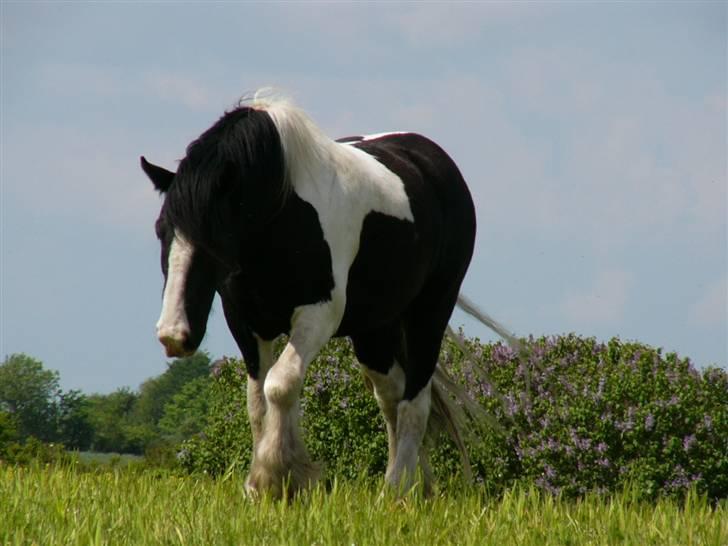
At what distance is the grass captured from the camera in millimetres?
5020

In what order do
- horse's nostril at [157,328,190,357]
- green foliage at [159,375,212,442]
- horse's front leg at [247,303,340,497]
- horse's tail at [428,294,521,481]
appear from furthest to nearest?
1. green foliage at [159,375,212,442]
2. horse's tail at [428,294,521,481]
3. horse's front leg at [247,303,340,497]
4. horse's nostril at [157,328,190,357]

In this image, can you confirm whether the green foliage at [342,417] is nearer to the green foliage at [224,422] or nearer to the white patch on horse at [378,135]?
the green foliage at [224,422]

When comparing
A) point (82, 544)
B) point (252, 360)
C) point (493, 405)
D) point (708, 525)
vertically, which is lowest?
point (82, 544)

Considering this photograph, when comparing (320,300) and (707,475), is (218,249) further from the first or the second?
(707,475)

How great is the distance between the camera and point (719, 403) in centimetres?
1031

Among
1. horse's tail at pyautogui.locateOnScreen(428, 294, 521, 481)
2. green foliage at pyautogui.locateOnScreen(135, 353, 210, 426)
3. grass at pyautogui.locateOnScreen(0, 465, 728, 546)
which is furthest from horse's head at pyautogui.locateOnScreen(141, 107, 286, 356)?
green foliage at pyautogui.locateOnScreen(135, 353, 210, 426)

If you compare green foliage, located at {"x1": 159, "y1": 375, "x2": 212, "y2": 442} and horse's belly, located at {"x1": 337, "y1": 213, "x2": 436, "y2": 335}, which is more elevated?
green foliage, located at {"x1": 159, "y1": 375, "x2": 212, "y2": 442}

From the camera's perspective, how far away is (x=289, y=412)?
224 inches

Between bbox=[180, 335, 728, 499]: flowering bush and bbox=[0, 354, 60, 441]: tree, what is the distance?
8.42 meters

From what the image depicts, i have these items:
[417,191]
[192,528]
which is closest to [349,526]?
[192,528]

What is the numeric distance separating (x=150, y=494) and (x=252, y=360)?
962 millimetres

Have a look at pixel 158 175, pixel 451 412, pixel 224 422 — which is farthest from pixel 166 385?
pixel 158 175

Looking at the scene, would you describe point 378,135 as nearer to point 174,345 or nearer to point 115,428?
point 174,345

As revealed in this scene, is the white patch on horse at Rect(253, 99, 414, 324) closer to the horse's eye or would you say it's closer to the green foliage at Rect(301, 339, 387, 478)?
the horse's eye
